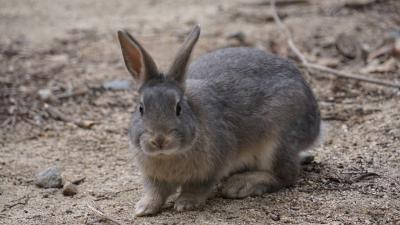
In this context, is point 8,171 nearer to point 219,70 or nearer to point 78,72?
point 219,70

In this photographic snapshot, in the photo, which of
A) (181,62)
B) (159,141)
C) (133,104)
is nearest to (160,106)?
(159,141)

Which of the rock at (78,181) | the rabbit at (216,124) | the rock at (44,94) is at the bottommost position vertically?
the rock at (44,94)

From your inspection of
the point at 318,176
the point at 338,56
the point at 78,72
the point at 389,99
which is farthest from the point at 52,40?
the point at 318,176

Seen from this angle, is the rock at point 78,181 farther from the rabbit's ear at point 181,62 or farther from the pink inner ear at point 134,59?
the rabbit's ear at point 181,62

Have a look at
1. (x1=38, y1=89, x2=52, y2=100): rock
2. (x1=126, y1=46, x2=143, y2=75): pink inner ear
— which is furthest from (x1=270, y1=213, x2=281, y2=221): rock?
(x1=38, y1=89, x2=52, y2=100): rock

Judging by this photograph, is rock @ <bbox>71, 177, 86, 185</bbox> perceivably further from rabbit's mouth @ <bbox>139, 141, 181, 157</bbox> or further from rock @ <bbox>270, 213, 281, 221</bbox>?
rock @ <bbox>270, 213, 281, 221</bbox>

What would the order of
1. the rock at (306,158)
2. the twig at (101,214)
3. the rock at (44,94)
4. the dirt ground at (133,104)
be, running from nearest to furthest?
the twig at (101,214) < the dirt ground at (133,104) < the rock at (306,158) < the rock at (44,94)

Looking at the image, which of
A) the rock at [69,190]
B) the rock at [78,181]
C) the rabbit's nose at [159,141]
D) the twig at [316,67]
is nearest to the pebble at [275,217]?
the rabbit's nose at [159,141]
